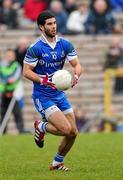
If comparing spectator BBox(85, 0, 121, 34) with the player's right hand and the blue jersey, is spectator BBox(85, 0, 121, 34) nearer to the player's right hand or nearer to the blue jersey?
the blue jersey

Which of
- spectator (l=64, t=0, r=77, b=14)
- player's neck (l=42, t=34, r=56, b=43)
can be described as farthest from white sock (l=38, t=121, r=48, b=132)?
spectator (l=64, t=0, r=77, b=14)

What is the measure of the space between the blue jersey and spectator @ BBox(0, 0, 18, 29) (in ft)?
49.6

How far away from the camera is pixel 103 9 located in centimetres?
2758

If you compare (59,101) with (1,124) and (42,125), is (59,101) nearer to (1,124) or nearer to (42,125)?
(42,125)

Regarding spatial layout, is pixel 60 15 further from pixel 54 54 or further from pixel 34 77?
pixel 34 77

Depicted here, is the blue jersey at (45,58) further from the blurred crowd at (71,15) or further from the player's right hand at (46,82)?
the blurred crowd at (71,15)

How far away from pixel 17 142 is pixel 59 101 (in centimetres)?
617

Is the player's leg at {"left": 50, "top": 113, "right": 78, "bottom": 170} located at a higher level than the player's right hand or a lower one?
lower

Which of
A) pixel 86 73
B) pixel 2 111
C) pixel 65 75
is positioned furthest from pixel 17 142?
pixel 86 73

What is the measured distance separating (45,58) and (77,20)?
50.1 ft

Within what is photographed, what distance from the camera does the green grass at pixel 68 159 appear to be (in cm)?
1209

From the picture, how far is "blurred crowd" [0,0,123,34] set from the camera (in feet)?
91.0

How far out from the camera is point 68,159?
1467 centimetres

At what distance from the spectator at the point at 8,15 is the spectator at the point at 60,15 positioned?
127 cm
